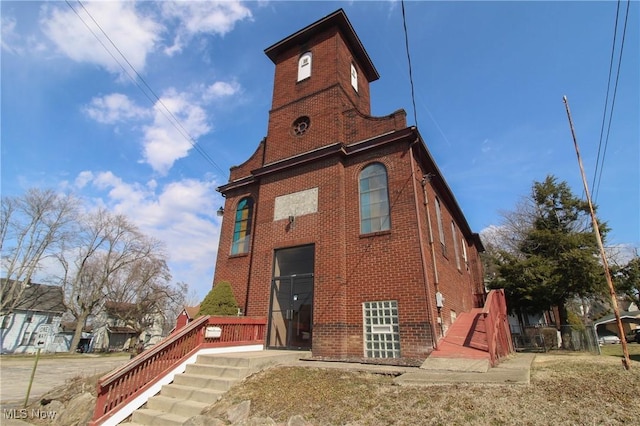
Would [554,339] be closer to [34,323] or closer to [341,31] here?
[341,31]

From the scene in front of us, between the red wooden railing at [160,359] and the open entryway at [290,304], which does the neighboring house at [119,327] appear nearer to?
the open entryway at [290,304]

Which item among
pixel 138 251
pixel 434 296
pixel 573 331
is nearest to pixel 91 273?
pixel 138 251

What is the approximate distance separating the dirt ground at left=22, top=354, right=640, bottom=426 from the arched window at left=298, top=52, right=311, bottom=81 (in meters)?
12.1

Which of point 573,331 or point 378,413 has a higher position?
point 573,331

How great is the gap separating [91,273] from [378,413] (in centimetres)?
Result: 4274

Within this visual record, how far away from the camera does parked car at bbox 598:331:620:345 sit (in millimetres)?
39144

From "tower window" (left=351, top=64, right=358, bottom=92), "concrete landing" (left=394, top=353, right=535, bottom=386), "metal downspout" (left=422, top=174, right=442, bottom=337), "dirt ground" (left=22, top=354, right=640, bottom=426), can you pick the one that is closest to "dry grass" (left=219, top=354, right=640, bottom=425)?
"dirt ground" (left=22, top=354, right=640, bottom=426)

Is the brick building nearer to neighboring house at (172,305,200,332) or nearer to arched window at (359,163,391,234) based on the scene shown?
arched window at (359,163,391,234)

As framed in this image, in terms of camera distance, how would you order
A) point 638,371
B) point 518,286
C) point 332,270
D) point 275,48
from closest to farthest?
point 638,371 < point 332,270 < point 275,48 < point 518,286

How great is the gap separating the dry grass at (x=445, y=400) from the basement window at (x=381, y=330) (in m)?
2.40

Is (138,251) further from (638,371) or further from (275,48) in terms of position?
(638,371)

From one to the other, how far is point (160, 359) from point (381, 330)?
5.63 m

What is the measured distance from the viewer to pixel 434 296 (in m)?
9.16

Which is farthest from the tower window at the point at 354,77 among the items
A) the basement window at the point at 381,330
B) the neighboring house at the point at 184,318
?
the neighboring house at the point at 184,318
